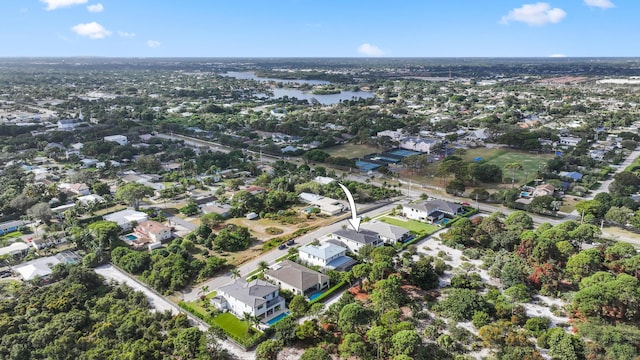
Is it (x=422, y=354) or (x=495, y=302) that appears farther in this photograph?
(x=495, y=302)

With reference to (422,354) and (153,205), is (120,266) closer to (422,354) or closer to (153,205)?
(153,205)

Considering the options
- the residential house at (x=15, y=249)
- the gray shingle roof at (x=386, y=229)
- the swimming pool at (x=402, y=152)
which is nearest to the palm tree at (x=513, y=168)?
the swimming pool at (x=402, y=152)

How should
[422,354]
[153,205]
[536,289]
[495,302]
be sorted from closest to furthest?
[422,354] < [495,302] < [536,289] < [153,205]

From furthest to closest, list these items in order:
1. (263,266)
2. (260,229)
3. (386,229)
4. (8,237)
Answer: (260,229) → (8,237) → (386,229) → (263,266)

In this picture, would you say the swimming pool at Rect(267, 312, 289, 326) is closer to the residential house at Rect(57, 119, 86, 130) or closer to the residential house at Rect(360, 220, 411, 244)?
the residential house at Rect(360, 220, 411, 244)

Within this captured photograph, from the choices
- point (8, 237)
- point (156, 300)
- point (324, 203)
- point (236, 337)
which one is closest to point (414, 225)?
point (324, 203)

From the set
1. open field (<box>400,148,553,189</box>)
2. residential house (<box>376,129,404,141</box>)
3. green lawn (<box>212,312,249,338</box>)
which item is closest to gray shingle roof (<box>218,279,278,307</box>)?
green lawn (<box>212,312,249,338</box>)

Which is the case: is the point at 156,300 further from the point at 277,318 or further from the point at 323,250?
the point at 323,250

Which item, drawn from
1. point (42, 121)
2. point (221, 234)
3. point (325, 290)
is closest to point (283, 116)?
point (42, 121)
